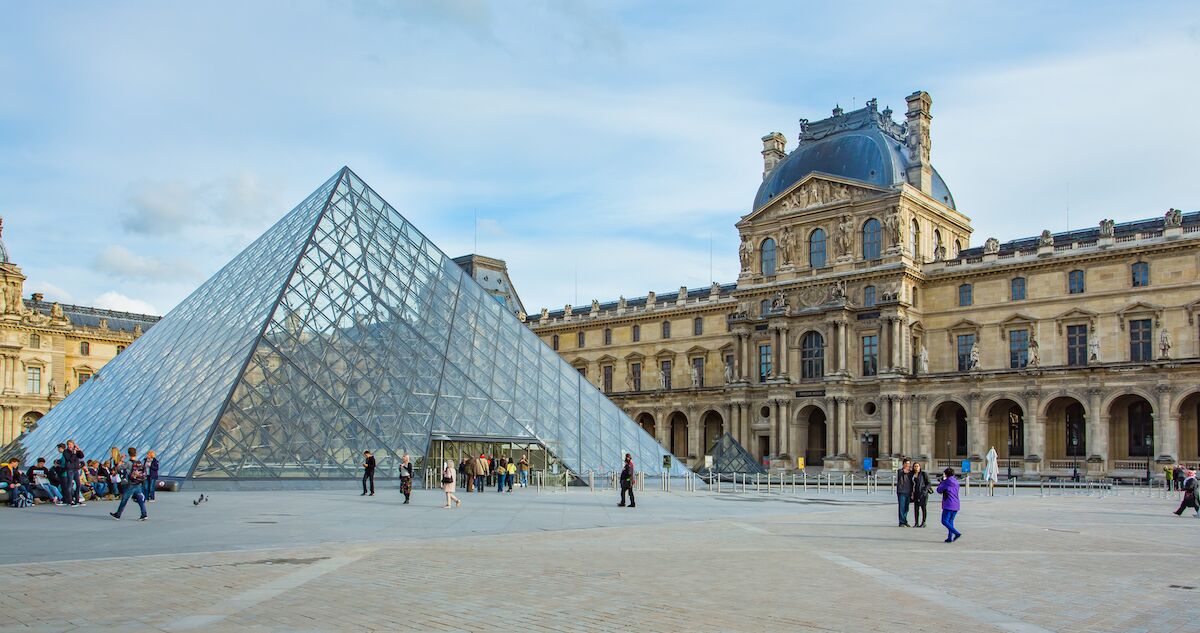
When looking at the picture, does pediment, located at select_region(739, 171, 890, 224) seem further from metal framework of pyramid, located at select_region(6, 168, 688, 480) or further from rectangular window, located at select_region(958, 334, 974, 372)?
metal framework of pyramid, located at select_region(6, 168, 688, 480)

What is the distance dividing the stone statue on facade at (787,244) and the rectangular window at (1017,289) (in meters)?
11.0

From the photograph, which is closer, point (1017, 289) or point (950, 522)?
point (950, 522)

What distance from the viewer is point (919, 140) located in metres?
54.2

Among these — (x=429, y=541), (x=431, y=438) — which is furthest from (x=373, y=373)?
(x=429, y=541)

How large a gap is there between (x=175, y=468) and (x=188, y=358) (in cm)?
589

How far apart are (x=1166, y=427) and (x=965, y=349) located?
10.5m

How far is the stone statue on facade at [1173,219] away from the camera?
44.3 m

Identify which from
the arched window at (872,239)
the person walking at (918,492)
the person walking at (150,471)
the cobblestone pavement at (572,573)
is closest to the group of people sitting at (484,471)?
the cobblestone pavement at (572,573)

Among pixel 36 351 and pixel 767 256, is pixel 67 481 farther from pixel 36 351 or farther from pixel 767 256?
pixel 36 351

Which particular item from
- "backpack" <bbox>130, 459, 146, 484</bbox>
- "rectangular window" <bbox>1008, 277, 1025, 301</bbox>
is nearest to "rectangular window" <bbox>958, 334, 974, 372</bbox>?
"rectangular window" <bbox>1008, 277, 1025, 301</bbox>

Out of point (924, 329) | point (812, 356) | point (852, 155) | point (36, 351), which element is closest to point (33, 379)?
point (36, 351)

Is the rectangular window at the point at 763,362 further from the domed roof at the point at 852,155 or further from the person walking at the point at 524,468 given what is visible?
the person walking at the point at 524,468

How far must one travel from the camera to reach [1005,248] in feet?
168

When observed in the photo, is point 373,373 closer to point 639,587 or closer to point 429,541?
point 429,541
